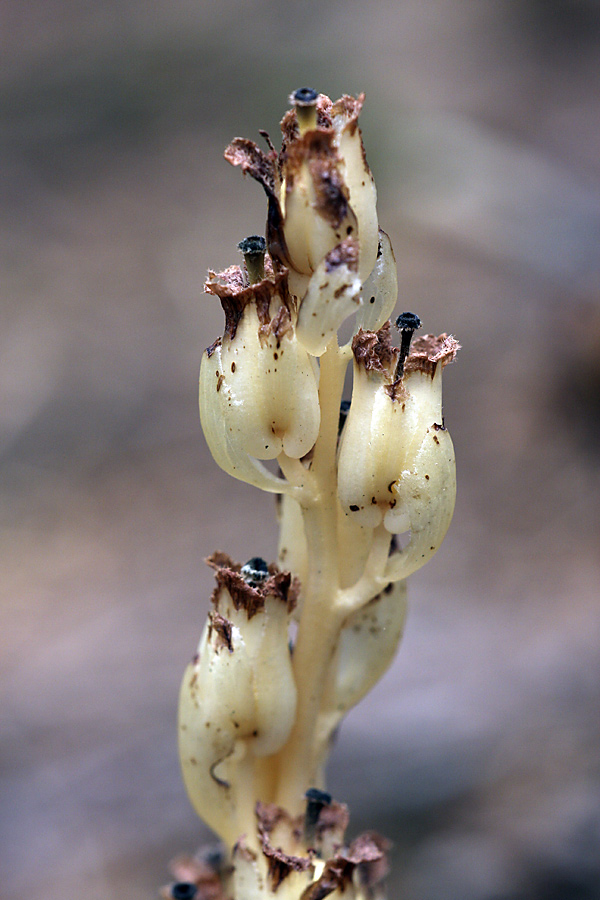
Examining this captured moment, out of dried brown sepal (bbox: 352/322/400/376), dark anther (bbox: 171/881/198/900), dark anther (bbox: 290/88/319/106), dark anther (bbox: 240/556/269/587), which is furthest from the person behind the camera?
dark anther (bbox: 171/881/198/900)

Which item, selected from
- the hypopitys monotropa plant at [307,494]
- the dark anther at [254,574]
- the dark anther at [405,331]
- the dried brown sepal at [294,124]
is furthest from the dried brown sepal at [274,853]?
the dried brown sepal at [294,124]

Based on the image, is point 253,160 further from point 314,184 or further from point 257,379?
point 257,379

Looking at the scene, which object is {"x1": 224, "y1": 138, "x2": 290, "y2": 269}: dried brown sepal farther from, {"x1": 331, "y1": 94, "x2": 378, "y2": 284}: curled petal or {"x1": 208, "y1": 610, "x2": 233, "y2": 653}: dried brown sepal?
{"x1": 208, "y1": 610, "x2": 233, "y2": 653}: dried brown sepal

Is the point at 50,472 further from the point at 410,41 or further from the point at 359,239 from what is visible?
the point at 410,41

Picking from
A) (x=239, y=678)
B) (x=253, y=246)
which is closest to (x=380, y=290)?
(x=253, y=246)

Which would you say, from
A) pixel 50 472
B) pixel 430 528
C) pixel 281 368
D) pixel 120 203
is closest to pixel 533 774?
pixel 430 528

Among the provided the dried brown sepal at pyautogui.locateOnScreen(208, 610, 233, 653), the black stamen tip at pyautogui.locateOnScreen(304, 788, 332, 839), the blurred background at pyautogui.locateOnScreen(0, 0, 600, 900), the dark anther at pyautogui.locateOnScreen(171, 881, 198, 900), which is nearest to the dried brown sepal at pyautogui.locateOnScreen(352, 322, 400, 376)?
the dried brown sepal at pyautogui.locateOnScreen(208, 610, 233, 653)
